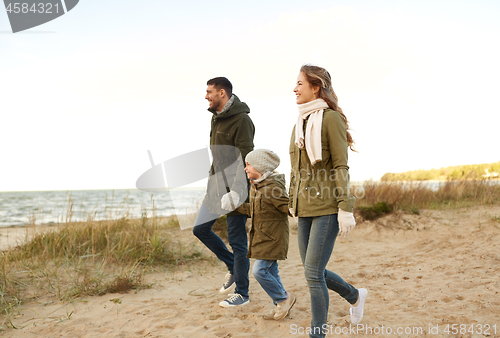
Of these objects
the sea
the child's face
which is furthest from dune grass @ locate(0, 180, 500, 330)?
the child's face

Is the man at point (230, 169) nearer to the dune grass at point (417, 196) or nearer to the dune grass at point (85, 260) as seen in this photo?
the dune grass at point (85, 260)

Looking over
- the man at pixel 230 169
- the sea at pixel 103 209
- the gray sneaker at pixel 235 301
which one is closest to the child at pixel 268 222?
the man at pixel 230 169

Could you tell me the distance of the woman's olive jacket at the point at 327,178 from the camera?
236 cm

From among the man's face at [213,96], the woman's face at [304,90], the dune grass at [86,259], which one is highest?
the man's face at [213,96]

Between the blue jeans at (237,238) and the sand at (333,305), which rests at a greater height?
the blue jeans at (237,238)

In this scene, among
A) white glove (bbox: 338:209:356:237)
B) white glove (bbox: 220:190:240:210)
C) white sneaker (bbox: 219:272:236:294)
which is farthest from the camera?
white sneaker (bbox: 219:272:236:294)

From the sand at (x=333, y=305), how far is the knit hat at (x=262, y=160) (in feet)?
4.62

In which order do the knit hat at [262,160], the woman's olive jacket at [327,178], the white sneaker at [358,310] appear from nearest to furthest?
1. the woman's olive jacket at [327,178]
2. the white sneaker at [358,310]
3. the knit hat at [262,160]

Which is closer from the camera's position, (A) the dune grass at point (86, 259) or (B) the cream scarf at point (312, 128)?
(B) the cream scarf at point (312, 128)

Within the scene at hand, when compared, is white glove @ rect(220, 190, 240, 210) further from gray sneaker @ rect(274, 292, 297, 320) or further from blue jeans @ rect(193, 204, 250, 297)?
gray sneaker @ rect(274, 292, 297, 320)

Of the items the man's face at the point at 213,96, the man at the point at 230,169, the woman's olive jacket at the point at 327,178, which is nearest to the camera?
the woman's olive jacket at the point at 327,178

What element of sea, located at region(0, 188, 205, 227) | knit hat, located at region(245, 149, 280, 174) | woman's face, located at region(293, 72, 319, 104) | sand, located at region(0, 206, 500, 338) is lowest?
sand, located at region(0, 206, 500, 338)

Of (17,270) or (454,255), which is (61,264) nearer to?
(17,270)

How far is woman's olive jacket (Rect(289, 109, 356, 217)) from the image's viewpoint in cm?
236
